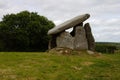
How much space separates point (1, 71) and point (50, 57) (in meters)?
6.15

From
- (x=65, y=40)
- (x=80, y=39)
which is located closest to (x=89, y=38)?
Answer: (x=80, y=39)

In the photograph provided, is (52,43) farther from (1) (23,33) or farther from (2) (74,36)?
(1) (23,33)

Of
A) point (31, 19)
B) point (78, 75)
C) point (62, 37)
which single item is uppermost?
point (31, 19)

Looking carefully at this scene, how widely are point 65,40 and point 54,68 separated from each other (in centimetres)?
859

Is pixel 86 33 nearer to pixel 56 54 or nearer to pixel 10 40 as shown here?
pixel 56 54

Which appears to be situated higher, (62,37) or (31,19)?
(31,19)

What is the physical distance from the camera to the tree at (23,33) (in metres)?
49.4

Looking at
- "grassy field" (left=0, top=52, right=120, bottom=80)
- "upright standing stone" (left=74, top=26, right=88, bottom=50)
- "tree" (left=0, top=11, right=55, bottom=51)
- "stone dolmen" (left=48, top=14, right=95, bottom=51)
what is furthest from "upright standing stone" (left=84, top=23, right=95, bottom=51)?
"tree" (left=0, top=11, right=55, bottom=51)

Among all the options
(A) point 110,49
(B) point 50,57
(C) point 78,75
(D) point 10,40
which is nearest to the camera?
(C) point 78,75

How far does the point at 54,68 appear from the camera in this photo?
1986cm

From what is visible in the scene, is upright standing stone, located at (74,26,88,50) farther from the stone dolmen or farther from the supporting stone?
the supporting stone

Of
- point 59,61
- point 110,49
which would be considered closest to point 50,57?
point 59,61

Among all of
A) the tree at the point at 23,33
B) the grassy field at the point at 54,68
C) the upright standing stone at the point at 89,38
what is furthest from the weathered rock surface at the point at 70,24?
the tree at the point at 23,33

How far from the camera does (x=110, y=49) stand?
4212cm
